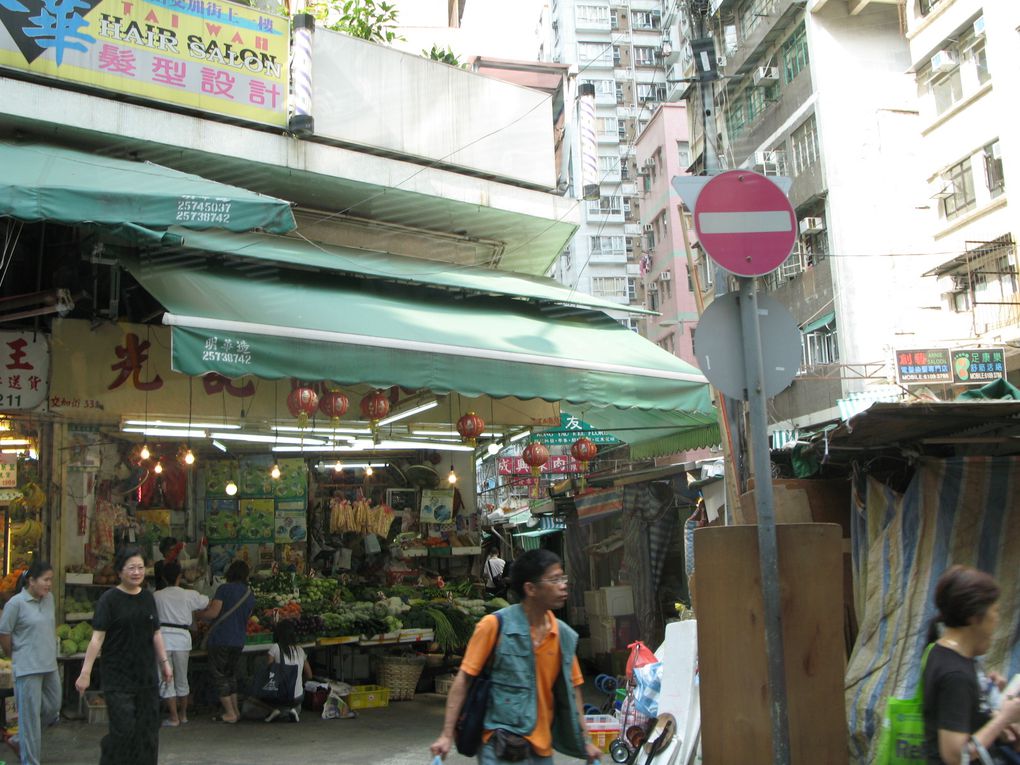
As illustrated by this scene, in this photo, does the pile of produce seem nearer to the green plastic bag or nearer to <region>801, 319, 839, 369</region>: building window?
the green plastic bag

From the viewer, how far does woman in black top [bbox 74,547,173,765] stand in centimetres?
634

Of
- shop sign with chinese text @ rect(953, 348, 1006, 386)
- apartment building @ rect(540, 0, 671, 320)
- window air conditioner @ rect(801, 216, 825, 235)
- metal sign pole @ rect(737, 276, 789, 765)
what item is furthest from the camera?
apartment building @ rect(540, 0, 671, 320)

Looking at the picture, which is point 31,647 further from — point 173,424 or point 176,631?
point 173,424

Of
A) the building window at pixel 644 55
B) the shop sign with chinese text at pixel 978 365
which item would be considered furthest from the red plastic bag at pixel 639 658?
the building window at pixel 644 55

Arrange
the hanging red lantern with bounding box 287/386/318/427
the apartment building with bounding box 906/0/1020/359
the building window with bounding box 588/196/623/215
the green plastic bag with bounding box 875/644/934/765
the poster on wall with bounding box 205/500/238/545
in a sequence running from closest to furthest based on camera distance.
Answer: the green plastic bag with bounding box 875/644/934/765 → the hanging red lantern with bounding box 287/386/318/427 → the poster on wall with bounding box 205/500/238/545 → the apartment building with bounding box 906/0/1020/359 → the building window with bounding box 588/196/623/215

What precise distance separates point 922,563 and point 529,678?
143 inches

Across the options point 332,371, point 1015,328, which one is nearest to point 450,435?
point 332,371

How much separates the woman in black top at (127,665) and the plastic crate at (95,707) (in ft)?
11.9

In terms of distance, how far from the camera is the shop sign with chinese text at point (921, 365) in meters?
20.2

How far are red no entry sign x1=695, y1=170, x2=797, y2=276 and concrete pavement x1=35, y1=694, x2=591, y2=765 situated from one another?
5.13 m

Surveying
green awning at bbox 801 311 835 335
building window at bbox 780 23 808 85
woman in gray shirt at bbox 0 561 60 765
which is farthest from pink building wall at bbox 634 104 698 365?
woman in gray shirt at bbox 0 561 60 765

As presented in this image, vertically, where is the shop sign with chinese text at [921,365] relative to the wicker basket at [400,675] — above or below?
above

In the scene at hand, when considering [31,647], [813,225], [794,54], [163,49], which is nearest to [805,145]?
[813,225]

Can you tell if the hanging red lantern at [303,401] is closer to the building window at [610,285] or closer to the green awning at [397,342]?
the green awning at [397,342]
